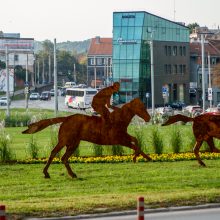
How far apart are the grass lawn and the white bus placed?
50873mm

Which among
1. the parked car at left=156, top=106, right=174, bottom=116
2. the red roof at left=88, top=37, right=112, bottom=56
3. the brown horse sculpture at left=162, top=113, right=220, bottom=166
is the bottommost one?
the parked car at left=156, top=106, right=174, bottom=116

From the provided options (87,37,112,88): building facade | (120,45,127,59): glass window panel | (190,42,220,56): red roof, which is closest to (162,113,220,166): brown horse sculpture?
(120,45,127,59): glass window panel

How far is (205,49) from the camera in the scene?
9744 cm

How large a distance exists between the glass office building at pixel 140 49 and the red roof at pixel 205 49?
789 centimetres

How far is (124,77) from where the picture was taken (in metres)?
82.7

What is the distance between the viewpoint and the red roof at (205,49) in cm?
9594

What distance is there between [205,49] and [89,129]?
77.1 metres

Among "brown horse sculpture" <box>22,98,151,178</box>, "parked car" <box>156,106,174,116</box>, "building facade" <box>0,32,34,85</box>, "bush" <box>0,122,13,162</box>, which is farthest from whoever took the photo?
"building facade" <box>0,32,34,85</box>

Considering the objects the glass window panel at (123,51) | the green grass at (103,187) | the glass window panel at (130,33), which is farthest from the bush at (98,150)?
the glass window panel at (123,51)

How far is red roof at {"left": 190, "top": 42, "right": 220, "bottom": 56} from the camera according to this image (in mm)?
95944

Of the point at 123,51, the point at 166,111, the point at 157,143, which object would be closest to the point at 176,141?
the point at 157,143

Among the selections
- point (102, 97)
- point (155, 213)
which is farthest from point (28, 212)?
point (102, 97)

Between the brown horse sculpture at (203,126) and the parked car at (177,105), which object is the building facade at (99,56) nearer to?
the parked car at (177,105)

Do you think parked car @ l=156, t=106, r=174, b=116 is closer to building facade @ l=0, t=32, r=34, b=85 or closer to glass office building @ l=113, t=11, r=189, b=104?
glass office building @ l=113, t=11, r=189, b=104
